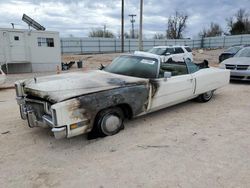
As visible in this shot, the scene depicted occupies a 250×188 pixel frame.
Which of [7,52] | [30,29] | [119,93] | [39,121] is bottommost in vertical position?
[39,121]

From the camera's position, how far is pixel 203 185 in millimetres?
2699

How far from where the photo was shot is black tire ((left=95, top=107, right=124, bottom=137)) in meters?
3.89

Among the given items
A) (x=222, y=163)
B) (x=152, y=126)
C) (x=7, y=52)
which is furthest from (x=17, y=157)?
(x=7, y=52)

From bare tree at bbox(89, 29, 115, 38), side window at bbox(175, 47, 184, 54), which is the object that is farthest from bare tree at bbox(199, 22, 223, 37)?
side window at bbox(175, 47, 184, 54)

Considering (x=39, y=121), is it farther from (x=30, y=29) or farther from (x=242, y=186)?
(x=30, y=29)

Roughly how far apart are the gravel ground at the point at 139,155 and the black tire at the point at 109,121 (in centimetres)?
13

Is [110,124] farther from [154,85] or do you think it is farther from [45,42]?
[45,42]

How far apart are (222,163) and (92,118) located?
2.08 meters

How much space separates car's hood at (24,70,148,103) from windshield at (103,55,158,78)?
0.88ft

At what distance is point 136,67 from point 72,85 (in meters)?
1.64

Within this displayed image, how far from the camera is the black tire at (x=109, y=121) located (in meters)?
3.89

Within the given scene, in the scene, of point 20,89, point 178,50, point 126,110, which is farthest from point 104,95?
point 178,50

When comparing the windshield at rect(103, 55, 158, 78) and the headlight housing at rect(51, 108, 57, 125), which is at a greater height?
the windshield at rect(103, 55, 158, 78)

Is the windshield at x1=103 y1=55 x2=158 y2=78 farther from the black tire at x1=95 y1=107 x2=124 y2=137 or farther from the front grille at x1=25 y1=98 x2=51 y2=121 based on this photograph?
the front grille at x1=25 y1=98 x2=51 y2=121
